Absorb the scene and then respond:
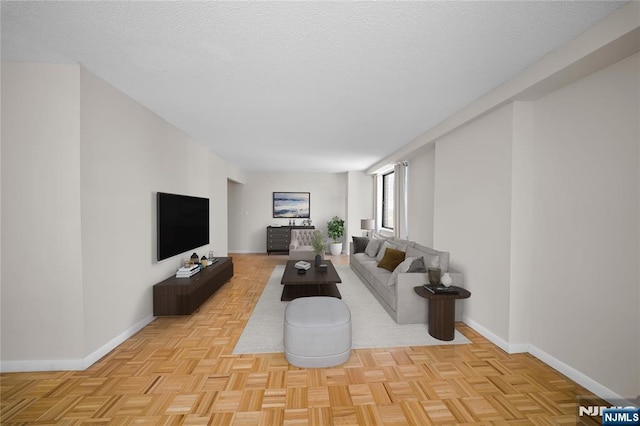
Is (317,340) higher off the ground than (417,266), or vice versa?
(417,266)

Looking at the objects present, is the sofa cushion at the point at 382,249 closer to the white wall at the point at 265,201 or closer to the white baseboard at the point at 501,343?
the white baseboard at the point at 501,343

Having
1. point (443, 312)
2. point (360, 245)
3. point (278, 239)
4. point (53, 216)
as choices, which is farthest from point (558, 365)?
point (278, 239)

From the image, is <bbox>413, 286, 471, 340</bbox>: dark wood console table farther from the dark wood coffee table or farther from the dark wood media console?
the dark wood media console

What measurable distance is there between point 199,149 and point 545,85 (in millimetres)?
4867

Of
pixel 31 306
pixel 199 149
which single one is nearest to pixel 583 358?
pixel 31 306

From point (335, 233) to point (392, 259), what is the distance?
4.18 metres

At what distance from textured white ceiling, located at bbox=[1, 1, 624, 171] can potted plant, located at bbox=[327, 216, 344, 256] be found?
542cm

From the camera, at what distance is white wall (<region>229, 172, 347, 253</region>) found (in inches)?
348

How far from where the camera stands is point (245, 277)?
5531 millimetres

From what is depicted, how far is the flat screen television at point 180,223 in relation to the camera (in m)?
3.43

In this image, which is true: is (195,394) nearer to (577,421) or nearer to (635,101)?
(577,421)

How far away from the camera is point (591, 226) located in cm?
209

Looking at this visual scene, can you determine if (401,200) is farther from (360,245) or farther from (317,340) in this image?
(317,340)

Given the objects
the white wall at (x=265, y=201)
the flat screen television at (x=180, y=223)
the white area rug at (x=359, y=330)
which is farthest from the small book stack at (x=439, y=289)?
the white wall at (x=265, y=201)
